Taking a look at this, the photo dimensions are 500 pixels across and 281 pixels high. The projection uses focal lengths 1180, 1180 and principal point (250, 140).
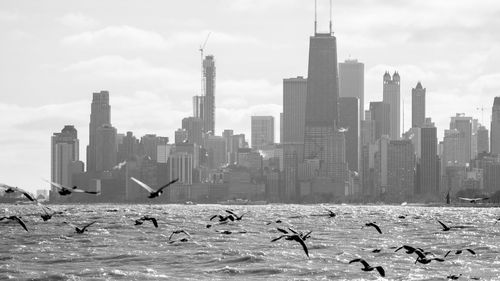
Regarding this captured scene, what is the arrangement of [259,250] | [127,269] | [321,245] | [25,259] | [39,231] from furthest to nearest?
[39,231], [321,245], [259,250], [25,259], [127,269]

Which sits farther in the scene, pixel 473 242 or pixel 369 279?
pixel 473 242

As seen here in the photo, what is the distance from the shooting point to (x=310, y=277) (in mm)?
67750

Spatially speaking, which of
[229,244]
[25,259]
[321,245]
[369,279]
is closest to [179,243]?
[229,244]

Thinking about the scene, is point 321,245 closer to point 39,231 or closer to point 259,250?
point 259,250

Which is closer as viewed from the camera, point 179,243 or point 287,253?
point 287,253

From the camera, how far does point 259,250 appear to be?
87000mm

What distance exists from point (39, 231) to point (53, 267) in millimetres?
46588

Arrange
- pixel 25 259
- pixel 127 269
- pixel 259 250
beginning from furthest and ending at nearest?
1. pixel 259 250
2. pixel 25 259
3. pixel 127 269

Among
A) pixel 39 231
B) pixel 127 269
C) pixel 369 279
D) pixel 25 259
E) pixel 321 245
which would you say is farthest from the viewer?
pixel 39 231

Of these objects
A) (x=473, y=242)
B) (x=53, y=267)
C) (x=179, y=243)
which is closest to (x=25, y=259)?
(x=53, y=267)

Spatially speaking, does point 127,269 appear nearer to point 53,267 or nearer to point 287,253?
point 53,267

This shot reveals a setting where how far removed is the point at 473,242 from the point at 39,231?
44.9 m

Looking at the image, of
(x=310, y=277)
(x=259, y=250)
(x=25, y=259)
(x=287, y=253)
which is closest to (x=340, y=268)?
(x=310, y=277)

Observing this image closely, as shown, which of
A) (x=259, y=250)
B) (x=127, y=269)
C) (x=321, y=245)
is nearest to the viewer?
(x=127, y=269)
